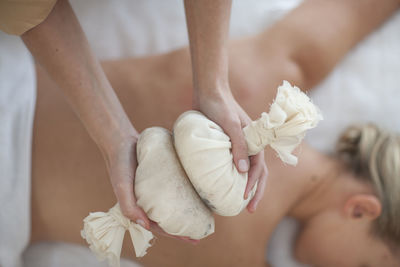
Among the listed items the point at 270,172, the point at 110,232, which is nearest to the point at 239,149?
the point at 110,232

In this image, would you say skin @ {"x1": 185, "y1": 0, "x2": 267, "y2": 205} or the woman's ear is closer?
skin @ {"x1": 185, "y1": 0, "x2": 267, "y2": 205}

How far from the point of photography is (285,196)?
3.14 ft

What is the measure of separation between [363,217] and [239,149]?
53 centimetres

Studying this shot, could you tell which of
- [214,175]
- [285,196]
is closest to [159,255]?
[285,196]

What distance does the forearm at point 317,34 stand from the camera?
3.20 ft

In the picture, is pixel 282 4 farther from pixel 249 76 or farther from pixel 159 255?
pixel 159 255

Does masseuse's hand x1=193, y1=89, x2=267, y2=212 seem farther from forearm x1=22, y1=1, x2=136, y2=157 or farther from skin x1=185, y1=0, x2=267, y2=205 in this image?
forearm x1=22, y1=1, x2=136, y2=157

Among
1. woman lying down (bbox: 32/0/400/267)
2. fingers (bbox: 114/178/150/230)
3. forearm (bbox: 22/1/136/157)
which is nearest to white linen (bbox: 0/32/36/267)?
woman lying down (bbox: 32/0/400/267)

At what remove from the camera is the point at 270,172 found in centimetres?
95

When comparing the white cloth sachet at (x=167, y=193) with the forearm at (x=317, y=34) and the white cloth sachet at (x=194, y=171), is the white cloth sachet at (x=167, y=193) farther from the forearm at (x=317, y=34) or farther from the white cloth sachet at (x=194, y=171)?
the forearm at (x=317, y=34)

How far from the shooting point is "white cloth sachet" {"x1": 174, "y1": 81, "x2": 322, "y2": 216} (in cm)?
54

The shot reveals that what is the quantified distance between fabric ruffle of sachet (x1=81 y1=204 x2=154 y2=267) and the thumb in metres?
0.18

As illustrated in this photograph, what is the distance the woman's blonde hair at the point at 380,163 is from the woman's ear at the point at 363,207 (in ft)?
0.08

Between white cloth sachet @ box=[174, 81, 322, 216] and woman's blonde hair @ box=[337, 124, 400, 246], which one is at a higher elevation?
white cloth sachet @ box=[174, 81, 322, 216]
